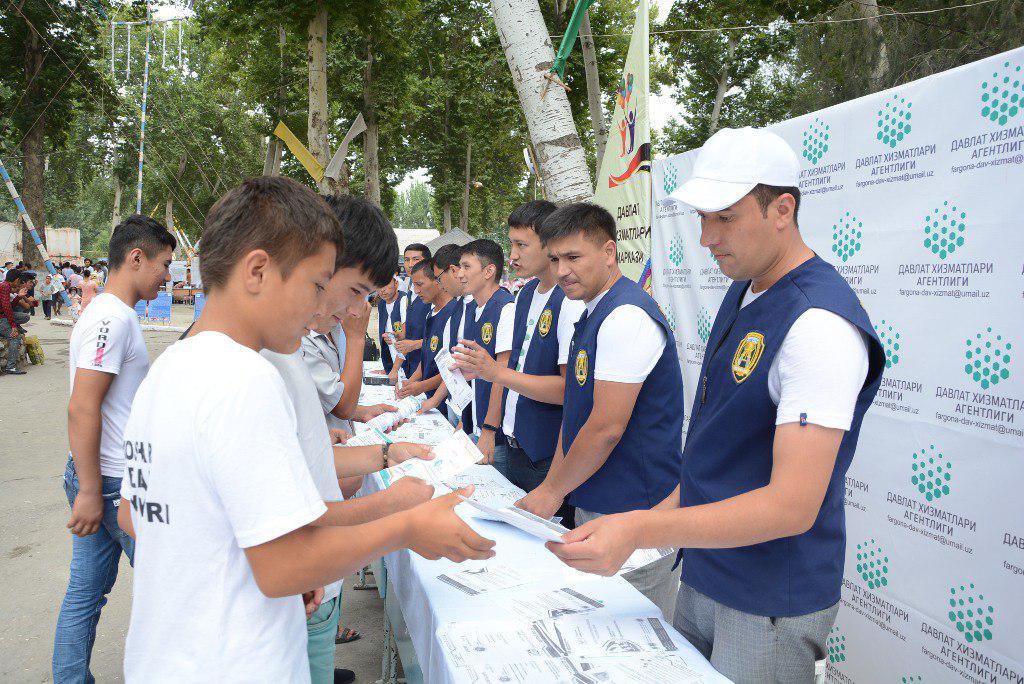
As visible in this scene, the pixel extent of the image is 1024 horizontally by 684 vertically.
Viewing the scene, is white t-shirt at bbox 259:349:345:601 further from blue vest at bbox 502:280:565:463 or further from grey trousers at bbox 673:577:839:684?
blue vest at bbox 502:280:565:463

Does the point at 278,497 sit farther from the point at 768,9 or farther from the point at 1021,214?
the point at 768,9

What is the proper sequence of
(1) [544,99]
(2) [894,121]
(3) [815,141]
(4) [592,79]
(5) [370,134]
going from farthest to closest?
(5) [370,134]
(4) [592,79]
(1) [544,99]
(3) [815,141]
(2) [894,121]

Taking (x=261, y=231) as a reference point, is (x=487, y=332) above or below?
below

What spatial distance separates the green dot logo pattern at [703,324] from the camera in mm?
3898

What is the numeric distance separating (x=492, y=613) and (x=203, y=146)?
133 ft

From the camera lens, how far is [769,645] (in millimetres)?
1560

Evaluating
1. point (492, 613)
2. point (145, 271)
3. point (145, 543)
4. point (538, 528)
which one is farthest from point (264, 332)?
point (145, 271)

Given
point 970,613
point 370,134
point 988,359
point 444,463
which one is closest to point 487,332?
point 444,463

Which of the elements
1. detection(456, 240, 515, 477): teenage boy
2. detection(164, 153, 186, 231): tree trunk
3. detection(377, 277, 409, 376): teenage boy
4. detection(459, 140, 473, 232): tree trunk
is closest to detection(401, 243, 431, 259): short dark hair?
detection(377, 277, 409, 376): teenage boy

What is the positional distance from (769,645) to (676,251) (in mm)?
2976

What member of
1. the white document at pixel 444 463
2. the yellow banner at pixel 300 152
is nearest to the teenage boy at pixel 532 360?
the white document at pixel 444 463

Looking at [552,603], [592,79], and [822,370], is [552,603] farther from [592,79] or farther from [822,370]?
[592,79]

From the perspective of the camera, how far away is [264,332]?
1187mm

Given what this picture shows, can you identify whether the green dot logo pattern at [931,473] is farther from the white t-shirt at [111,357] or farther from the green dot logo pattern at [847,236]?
the white t-shirt at [111,357]
